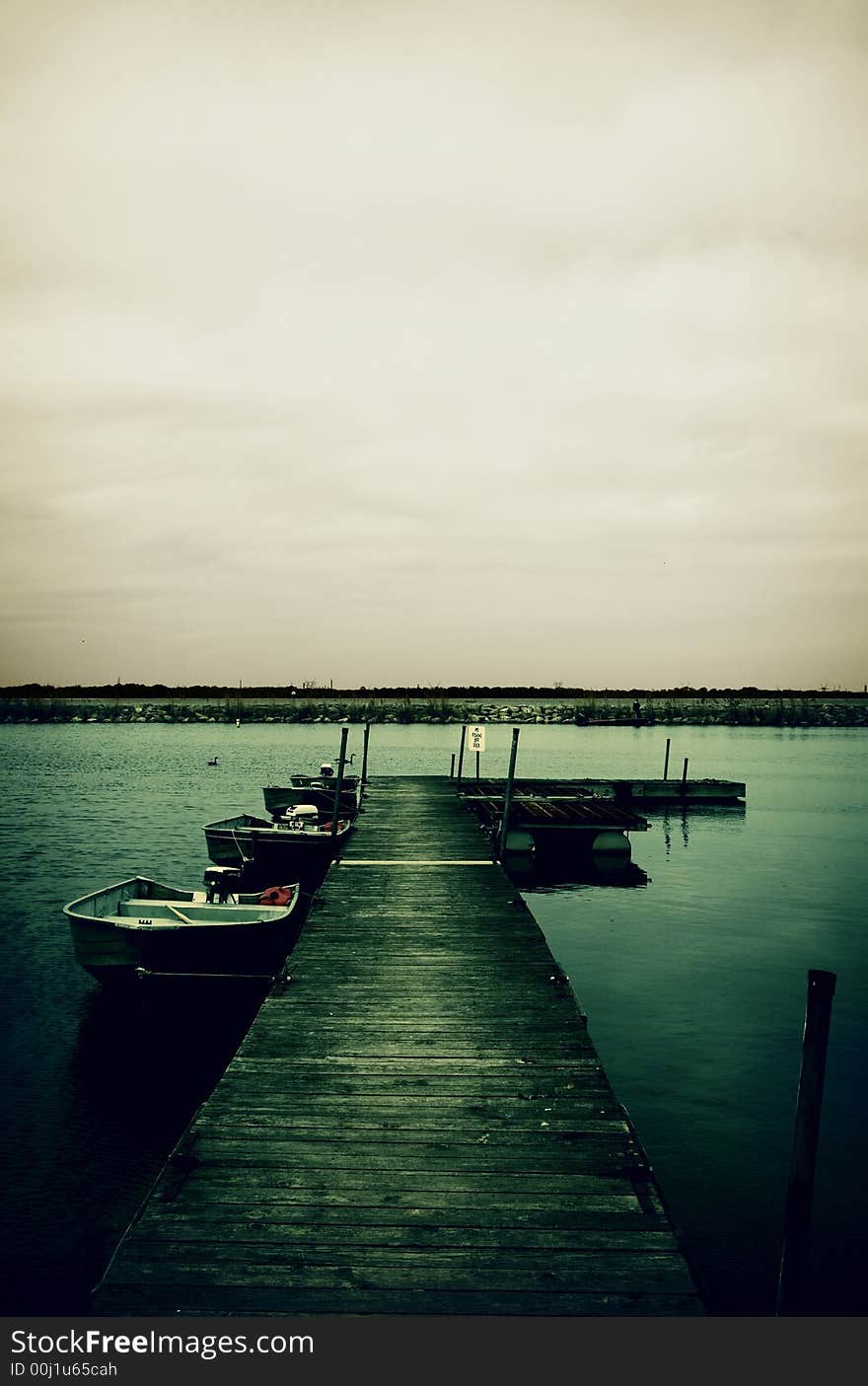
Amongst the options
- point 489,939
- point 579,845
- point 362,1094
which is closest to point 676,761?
point 579,845

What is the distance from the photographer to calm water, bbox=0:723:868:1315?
8961 millimetres

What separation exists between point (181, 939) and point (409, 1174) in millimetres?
8588

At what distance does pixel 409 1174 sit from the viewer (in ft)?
21.0

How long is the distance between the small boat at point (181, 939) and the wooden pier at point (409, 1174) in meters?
3.45

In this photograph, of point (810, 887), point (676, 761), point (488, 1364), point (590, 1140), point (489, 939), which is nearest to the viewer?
point (488, 1364)

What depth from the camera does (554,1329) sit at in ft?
16.3

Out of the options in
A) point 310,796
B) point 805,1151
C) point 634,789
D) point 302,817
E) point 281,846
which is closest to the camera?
point 805,1151

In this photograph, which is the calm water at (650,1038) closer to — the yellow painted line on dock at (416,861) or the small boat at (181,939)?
the small boat at (181,939)

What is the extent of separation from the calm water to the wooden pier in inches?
94.5

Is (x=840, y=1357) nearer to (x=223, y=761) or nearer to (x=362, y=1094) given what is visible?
(x=362, y=1094)

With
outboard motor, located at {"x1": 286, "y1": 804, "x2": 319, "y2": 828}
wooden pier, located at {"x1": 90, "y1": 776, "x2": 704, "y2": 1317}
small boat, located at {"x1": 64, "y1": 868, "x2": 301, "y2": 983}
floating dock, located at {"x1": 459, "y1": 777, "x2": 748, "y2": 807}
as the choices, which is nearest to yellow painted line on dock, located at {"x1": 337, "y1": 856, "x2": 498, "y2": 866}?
small boat, located at {"x1": 64, "y1": 868, "x2": 301, "y2": 983}

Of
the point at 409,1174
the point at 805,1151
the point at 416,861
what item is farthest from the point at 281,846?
the point at 805,1151

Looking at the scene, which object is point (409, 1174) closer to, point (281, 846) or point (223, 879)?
point (223, 879)

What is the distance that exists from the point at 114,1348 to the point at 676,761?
219 feet
